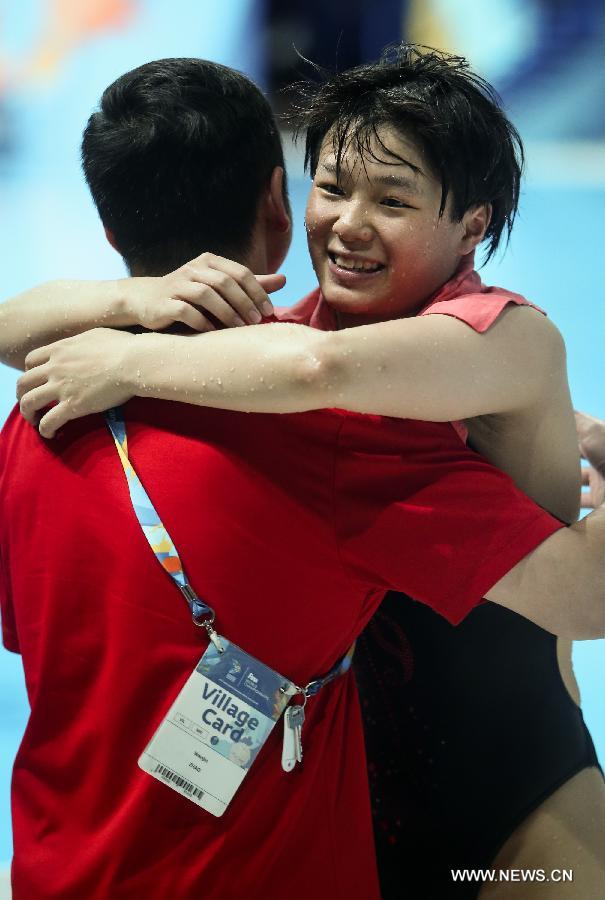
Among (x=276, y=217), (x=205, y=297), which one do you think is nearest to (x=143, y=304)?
(x=205, y=297)

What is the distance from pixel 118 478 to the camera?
4.09ft

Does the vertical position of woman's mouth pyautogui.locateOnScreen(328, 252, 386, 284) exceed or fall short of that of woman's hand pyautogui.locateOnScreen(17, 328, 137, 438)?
it exceeds it

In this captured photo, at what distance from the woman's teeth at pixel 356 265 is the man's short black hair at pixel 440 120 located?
0.11 meters

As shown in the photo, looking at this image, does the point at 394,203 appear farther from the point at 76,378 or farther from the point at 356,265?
the point at 76,378

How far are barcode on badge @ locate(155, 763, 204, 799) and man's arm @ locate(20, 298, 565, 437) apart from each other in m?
0.39

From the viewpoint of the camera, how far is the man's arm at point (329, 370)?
1.18 metres

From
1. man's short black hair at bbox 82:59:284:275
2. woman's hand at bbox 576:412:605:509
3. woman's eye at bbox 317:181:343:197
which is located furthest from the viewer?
woman's hand at bbox 576:412:605:509

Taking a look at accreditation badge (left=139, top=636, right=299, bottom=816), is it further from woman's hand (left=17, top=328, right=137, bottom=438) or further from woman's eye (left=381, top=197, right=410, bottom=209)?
woman's eye (left=381, top=197, right=410, bottom=209)

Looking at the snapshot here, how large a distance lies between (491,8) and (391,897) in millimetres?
5645

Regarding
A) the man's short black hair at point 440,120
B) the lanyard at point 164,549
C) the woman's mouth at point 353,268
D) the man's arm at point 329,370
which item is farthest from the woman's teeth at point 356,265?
the lanyard at point 164,549

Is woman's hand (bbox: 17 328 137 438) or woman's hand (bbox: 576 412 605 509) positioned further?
woman's hand (bbox: 576 412 605 509)

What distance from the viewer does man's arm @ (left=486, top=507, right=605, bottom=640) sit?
1.20 m

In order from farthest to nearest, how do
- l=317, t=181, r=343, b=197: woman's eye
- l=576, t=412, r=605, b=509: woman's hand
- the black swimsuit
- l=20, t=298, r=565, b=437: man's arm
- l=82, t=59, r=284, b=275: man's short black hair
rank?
l=576, t=412, r=605, b=509: woman's hand
the black swimsuit
l=317, t=181, r=343, b=197: woman's eye
l=82, t=59, r=284, b=275: man's short black hair
l=20, t=298, r=565, b=437: man's arm

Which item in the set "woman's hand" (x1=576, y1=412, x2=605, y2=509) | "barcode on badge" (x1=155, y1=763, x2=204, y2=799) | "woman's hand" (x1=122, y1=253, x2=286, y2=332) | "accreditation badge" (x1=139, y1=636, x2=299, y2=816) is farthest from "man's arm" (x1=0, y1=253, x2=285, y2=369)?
"woman's hand" (x1=576, y1=412, x2=605, y2=509)
